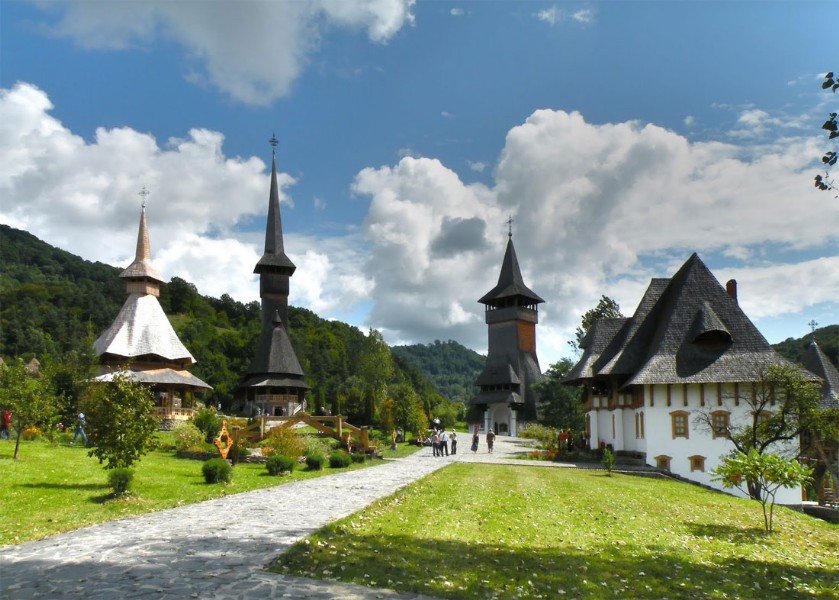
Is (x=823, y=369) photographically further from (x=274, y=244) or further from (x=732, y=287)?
(x=274, y=244)

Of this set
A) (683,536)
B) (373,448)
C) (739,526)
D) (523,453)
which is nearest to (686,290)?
(523,453)

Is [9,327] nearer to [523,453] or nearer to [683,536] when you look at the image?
[523,453]

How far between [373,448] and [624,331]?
16380mm

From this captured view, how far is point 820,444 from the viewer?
3212 centimetres

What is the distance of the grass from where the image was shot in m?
12.3

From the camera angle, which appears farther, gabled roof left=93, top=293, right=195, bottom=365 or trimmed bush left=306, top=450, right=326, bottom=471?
gabled roof left=93, top=293, right=195, bottom=365

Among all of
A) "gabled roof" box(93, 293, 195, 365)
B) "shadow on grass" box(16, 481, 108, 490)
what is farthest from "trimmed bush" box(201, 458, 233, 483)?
"gabled roof" box(93, 293, 195, 365)

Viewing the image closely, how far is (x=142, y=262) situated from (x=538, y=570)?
49.9 metres

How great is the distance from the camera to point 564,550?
11.0m

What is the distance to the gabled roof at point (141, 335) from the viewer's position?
1865 inches

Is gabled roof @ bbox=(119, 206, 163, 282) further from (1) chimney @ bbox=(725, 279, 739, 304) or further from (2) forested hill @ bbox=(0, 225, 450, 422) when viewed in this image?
(1) chimney @ bbox=(725, 279, 739, 304)

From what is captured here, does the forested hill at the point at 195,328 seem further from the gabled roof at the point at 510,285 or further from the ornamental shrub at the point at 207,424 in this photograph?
the ornamental shrub at the point at 207,424

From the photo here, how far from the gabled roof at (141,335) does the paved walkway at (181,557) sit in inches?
1405

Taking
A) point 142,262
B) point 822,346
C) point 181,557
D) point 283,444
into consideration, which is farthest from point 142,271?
point 822,346
